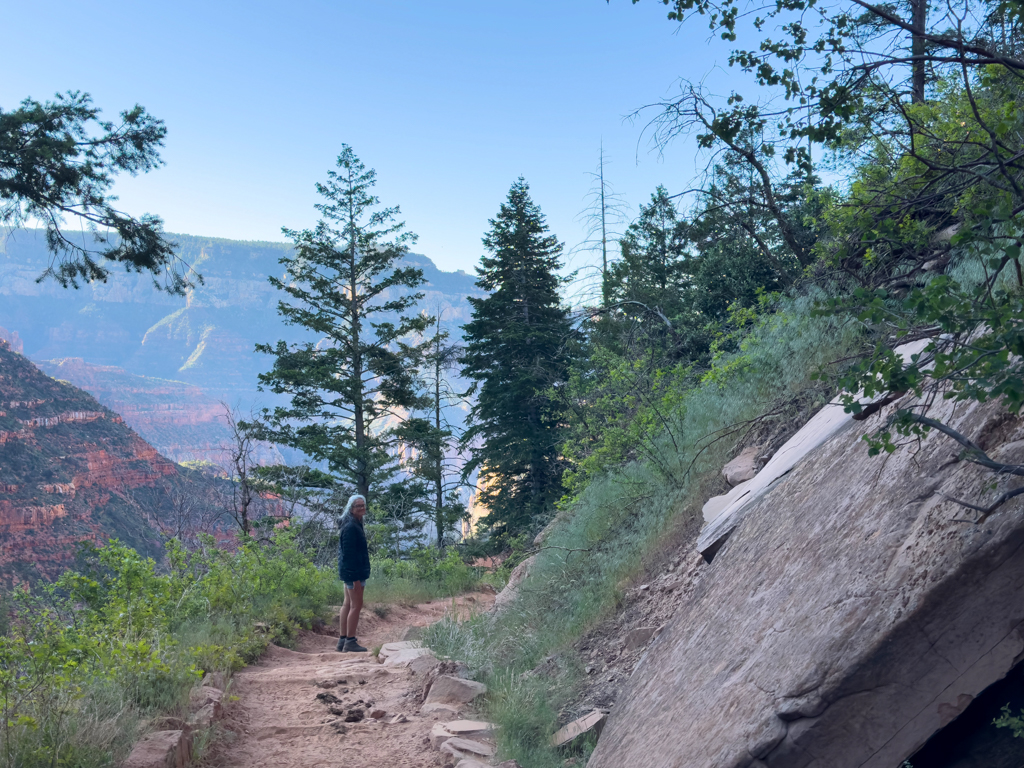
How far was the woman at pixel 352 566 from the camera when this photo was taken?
309 inches

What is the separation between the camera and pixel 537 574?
779cm

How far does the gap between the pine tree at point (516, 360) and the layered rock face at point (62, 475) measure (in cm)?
2753

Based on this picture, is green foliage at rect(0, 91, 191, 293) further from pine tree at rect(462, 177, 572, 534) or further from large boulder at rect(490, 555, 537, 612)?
pine tree at rect(462, 177, 572, 534)

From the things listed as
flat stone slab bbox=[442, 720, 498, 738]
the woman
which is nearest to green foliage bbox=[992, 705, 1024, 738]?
flat stone slab bbox=[442, 720, 498, 738]

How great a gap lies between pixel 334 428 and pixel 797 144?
2612cm

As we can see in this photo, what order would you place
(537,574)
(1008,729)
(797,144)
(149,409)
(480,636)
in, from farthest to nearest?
1. (149,409)
2. (537,574)
3. (480,636)
4. (797,144)
5. (1008,729)

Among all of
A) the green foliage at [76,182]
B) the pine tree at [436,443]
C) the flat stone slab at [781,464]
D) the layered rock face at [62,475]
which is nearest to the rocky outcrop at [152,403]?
the layered rock face at [62,475]

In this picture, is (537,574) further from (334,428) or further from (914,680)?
(334,428)

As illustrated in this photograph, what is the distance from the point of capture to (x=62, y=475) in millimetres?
55406

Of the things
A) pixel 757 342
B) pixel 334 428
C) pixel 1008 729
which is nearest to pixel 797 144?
pixel 1008 729

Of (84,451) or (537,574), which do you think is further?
(84,451)

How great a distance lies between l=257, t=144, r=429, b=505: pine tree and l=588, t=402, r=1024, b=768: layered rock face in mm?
24148

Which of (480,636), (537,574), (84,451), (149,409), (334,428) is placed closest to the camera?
(480,636)

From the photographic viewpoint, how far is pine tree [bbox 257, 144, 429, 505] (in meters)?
27.1
